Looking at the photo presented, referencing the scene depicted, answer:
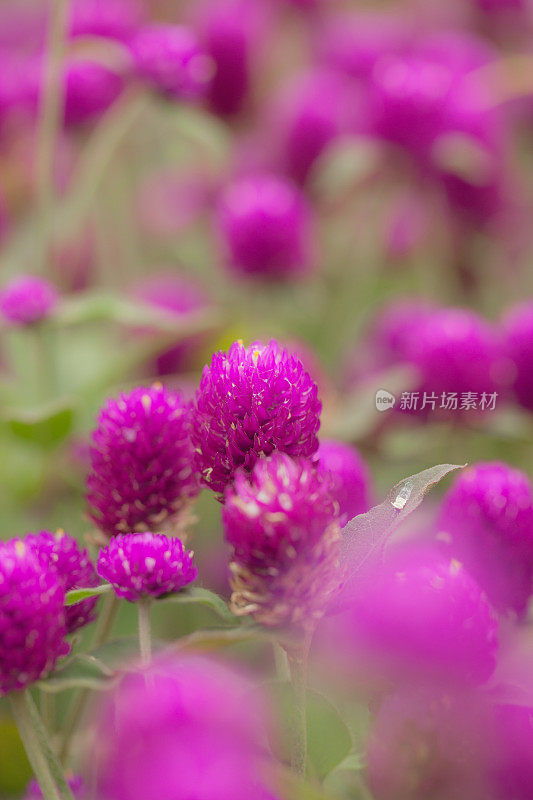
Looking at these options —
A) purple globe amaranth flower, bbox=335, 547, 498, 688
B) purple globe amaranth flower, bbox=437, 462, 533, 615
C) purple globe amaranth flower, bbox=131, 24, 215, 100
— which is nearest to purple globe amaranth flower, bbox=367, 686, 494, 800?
purple globe amaranth flower, bbox=335, 547, 498, 688

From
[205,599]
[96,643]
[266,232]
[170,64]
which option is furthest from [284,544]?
[266,232]

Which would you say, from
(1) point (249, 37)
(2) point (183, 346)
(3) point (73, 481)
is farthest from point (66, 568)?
(1) point (249, 37)

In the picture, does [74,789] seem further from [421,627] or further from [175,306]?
[175,306]

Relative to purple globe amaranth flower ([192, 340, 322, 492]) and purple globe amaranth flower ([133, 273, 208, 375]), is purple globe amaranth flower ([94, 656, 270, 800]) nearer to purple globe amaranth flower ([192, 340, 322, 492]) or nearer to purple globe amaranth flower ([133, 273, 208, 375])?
purple globe amaranth flower ([192, 340, 322, 492])

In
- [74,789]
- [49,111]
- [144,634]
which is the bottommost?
[74,789]

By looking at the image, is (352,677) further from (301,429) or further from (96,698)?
(96,698)

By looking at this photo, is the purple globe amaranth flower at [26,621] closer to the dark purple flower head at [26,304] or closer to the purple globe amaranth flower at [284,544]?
the purple globe amaranth flower at [284,544]
